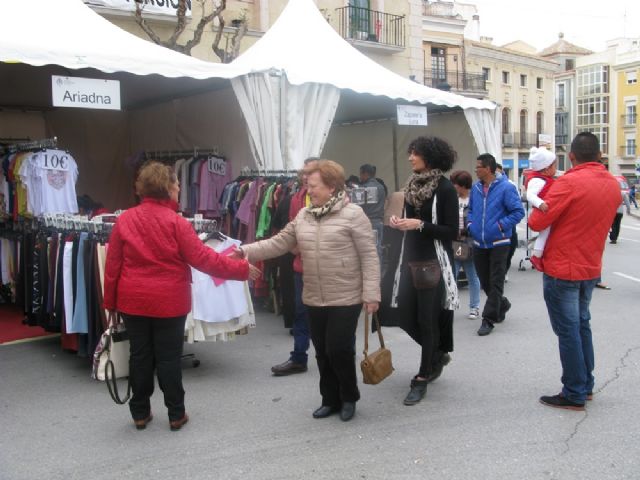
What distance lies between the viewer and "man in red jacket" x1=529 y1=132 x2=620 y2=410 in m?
4.26

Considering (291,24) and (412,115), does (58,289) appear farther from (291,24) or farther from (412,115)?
(291,24)

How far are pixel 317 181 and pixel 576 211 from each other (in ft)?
5.44

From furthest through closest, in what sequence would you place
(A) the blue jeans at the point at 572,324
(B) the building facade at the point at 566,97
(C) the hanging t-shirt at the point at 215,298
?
(B) the building facade at the point at 566,97 < (C) the hanging t-shirt at the point at 215,298 < (A) the blue jeans at the point at 572,324

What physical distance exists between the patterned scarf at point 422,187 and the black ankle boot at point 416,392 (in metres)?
1.23

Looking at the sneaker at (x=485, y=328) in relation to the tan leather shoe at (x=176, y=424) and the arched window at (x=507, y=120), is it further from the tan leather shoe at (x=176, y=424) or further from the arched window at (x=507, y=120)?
the arched window at (x=507, y=120)

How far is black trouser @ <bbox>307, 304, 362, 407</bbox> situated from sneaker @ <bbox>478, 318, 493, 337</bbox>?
264cm

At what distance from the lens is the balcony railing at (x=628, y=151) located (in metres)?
61.1

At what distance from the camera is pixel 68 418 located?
176 inches

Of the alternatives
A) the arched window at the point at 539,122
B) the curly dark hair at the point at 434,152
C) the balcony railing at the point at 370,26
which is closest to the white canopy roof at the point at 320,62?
the curly dark hair at the point at 434,152

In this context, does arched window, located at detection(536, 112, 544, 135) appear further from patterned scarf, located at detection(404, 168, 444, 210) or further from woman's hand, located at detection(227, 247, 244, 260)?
woman's hand, located at detection(227, 247, 244, 260)

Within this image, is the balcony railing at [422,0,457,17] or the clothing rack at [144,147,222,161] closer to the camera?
the clothing rack at [144,147,222,161]

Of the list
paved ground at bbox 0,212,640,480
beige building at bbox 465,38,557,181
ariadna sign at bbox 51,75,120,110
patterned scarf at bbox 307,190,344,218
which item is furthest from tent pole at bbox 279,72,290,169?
beige building at bbox 465,38,557,181

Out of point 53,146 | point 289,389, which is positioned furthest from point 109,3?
point 289,389

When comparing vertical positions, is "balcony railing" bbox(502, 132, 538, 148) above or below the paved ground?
above
